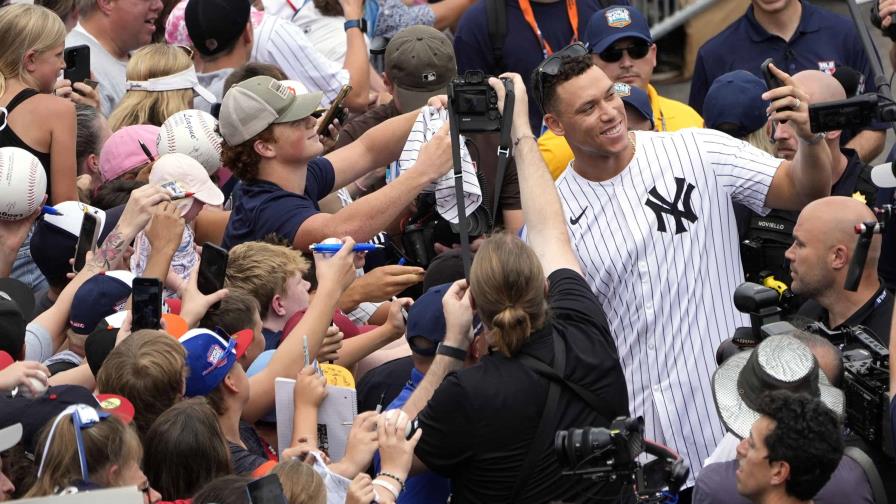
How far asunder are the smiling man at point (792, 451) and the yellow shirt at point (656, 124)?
283 cm

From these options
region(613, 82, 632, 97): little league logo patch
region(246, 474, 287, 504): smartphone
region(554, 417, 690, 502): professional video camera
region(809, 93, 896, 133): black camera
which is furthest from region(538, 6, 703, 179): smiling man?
region(246, 474, 287, 504): smartphone

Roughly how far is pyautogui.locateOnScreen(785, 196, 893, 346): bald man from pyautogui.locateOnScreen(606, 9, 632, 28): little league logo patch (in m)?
2.08

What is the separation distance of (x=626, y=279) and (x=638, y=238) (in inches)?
6.3

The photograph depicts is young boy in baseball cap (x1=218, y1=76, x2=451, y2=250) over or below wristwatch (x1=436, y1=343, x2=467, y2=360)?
over

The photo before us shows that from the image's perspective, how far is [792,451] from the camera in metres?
3.79

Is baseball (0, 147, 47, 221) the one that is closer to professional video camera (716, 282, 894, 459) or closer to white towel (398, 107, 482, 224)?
white towel (398, 107, 482, 224)

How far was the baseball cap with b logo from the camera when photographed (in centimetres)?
660

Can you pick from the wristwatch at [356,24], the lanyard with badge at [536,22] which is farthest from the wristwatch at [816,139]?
the wristwatch at [356,24]

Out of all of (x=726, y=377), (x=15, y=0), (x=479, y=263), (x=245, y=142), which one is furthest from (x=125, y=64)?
(x=726, y=377)

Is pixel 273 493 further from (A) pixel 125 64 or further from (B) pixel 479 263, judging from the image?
(A) pixel 125 64

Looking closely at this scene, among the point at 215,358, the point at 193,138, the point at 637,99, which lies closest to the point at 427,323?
the point at 215,358

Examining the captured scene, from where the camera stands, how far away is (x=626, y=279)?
5137 millimetres

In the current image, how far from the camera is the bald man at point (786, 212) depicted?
6.07 metres

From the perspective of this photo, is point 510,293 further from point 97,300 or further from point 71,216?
point 71,216
